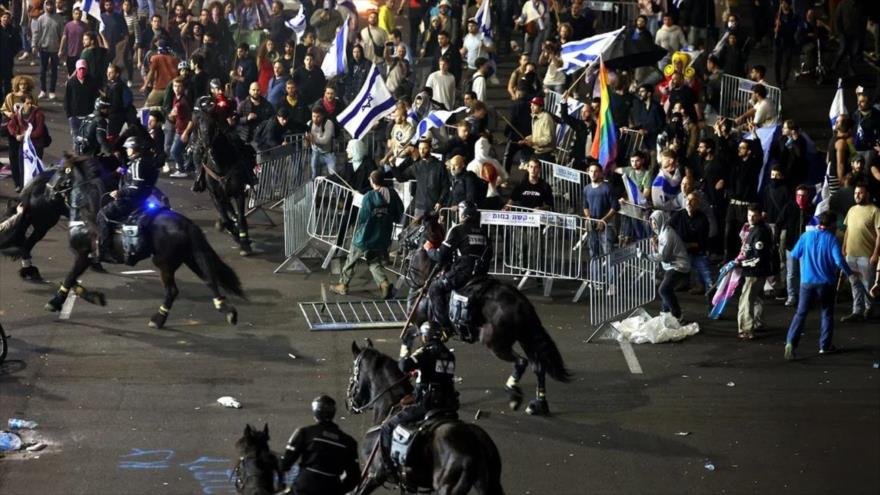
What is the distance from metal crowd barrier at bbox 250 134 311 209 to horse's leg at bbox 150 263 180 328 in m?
5.15

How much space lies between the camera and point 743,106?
28016 millimetres

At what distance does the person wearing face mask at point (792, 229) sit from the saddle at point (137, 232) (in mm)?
7805

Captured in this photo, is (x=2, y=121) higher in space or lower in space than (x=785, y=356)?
higher

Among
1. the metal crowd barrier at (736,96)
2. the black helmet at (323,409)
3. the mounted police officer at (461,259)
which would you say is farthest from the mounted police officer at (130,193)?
the metal crowd barrier at (736,96)

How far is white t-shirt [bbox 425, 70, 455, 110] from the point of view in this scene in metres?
26.9

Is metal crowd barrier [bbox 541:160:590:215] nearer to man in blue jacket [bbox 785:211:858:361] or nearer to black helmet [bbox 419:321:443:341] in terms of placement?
man in blue jacket [bbox 785:211:858:361]

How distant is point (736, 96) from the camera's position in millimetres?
28109

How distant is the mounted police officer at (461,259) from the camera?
17781 millimetres

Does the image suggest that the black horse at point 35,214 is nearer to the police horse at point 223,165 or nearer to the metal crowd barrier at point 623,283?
the police horse at point 223,165

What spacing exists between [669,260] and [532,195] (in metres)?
2.53

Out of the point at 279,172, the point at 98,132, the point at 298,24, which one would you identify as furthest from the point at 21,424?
the point at 298,24

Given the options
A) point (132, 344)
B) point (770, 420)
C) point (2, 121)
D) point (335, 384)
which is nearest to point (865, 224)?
point (770, 420)

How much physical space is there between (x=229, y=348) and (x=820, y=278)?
6775 mm

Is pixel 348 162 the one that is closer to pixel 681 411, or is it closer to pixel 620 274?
pixel 620 274
